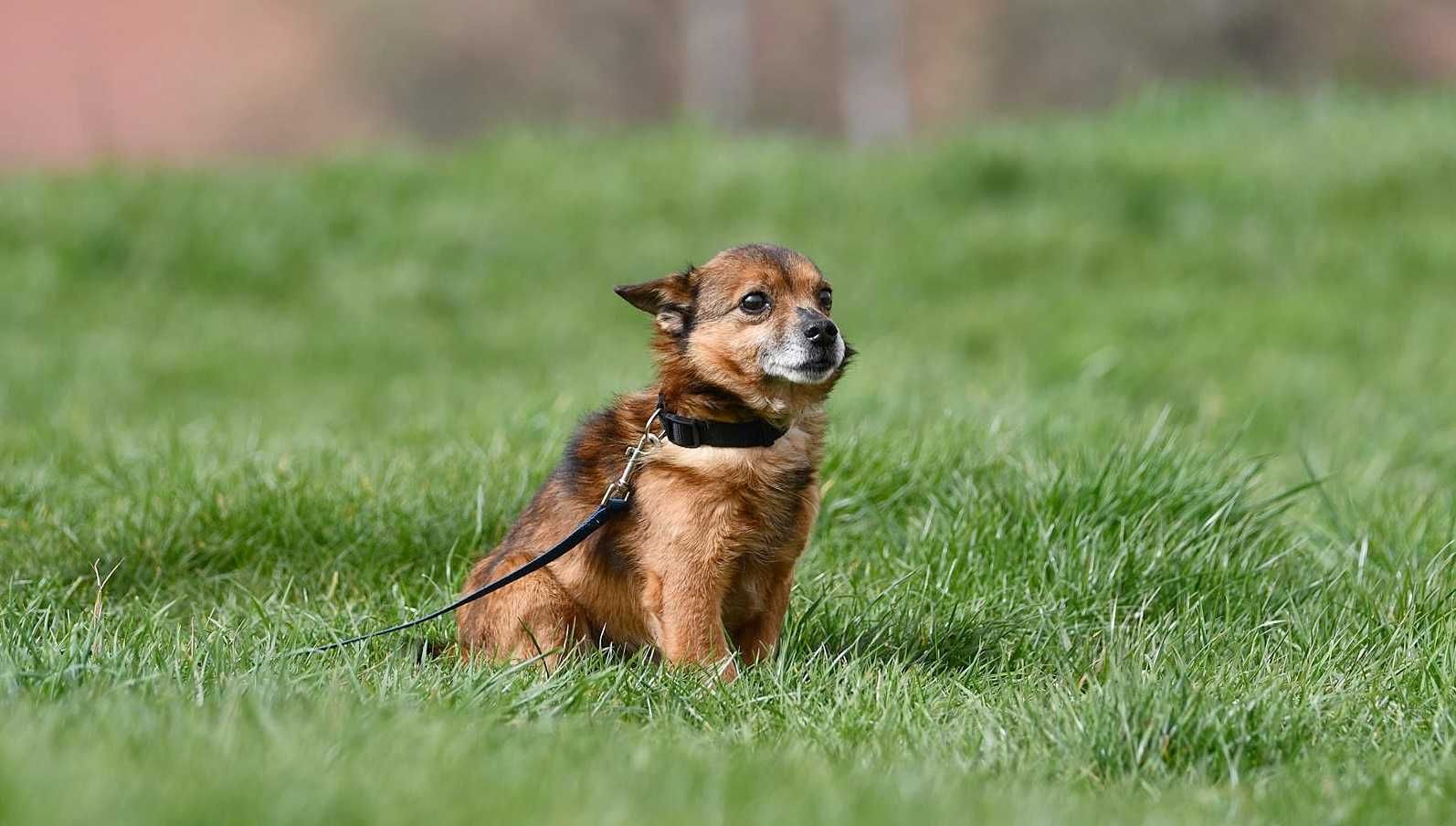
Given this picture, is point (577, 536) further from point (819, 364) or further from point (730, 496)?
point (819, 364)

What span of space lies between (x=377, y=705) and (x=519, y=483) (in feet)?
6.25

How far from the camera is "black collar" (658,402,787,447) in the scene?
11.2ft

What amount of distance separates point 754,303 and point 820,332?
21 cm

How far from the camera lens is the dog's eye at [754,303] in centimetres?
354

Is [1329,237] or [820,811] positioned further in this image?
[1329,237]

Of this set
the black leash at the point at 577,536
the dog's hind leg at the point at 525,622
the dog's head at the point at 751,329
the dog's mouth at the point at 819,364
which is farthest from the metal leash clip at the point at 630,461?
the dog's mouth at the point at 819,364

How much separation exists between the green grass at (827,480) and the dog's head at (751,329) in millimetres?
625

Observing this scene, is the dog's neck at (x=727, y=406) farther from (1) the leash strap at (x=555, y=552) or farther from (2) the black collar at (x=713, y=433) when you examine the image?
(1) the leash strap at (x=555, y=552)

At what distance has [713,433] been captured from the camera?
3428mm

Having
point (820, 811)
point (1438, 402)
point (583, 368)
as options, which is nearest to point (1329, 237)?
point (1438, 402)

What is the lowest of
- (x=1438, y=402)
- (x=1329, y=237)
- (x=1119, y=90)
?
(x=1438, y=402)

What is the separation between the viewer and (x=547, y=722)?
9.28 feet

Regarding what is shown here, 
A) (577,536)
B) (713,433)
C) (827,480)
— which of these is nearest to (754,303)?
(713,433)

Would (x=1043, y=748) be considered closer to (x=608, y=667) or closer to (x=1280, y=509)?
(x=608, y=667)
